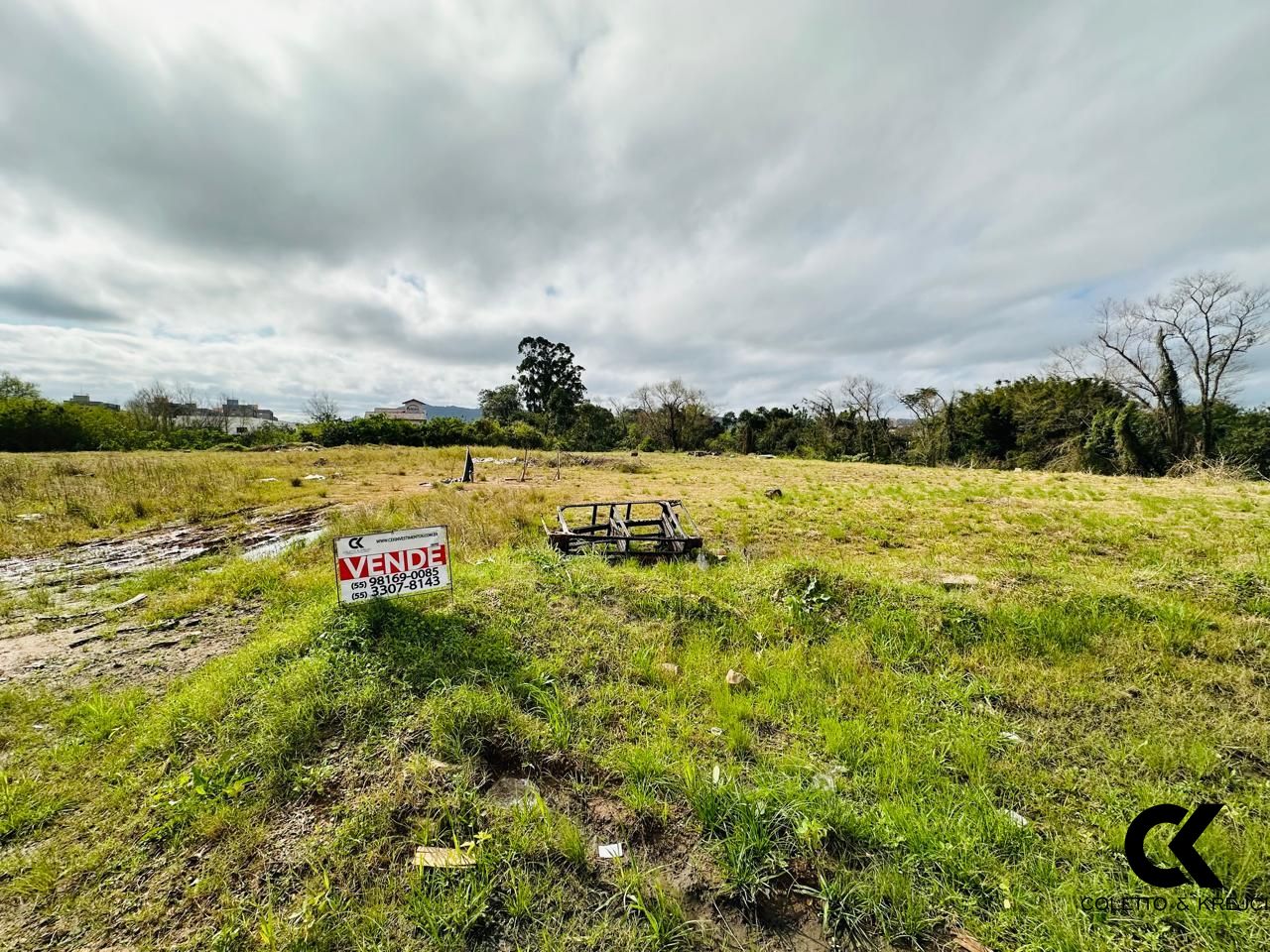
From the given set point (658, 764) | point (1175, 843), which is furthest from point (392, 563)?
point (1175, 843)

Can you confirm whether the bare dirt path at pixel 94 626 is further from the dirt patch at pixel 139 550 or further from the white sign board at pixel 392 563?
the white sign board at pixel 392 563

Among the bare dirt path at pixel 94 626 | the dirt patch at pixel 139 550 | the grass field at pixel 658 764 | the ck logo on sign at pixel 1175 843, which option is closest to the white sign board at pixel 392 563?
the grass field at pixel 658 764

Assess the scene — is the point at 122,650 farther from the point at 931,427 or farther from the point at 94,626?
the point at 931,427

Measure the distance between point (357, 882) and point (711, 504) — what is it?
10373 mm

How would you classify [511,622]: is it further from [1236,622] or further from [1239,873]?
[1236,622]

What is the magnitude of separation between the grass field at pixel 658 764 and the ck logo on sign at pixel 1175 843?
0.18m

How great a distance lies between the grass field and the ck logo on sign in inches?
7.1

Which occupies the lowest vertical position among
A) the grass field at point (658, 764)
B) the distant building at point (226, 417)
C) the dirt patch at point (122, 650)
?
the dirt patch at point (122, 650)

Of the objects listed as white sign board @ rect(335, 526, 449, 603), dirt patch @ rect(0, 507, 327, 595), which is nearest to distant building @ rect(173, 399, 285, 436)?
dirt patch @ rect(0, 507, 327, 595)

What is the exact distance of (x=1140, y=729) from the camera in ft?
9.95

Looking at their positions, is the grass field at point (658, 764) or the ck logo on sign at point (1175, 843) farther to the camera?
the grass field at point (658, 764)

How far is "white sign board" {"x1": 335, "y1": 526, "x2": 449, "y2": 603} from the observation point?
12.8ft

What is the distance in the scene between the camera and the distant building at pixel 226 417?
44.6m

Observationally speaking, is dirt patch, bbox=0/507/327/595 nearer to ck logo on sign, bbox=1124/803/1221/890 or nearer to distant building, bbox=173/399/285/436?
ck logo on sign, bbox=1124/803/1221/890
